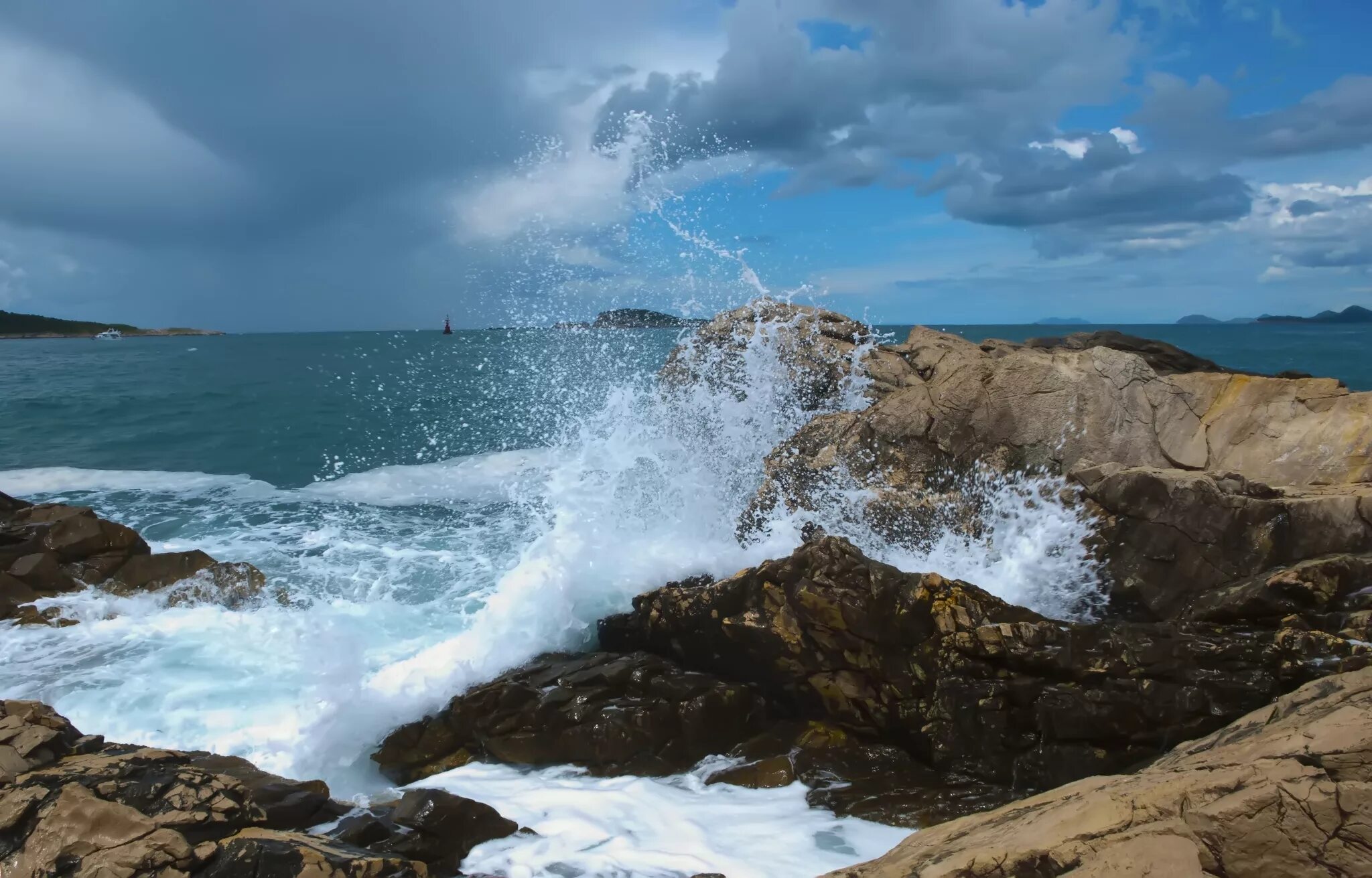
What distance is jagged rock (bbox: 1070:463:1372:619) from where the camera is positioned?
18.3 feet

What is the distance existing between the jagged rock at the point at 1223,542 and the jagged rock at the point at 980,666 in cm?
46

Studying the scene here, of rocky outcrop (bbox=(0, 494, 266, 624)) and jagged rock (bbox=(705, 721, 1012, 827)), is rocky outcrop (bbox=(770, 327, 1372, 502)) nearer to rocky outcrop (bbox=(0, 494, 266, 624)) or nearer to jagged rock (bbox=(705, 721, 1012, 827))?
jagged rock (bbox=(705, 721, 1012, 827))

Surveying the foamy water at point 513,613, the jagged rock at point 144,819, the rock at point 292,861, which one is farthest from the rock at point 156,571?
the rock at point 292,861

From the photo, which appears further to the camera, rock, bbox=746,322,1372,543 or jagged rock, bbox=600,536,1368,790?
rock, bbox=746,322,1372,543

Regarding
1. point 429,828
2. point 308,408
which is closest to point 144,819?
point 429,828

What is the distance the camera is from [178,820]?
3652 millimetres

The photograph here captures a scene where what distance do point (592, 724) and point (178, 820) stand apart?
2.80 meters

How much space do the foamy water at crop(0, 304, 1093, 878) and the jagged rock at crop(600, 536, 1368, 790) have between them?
869 millimetres

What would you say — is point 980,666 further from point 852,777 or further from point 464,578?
point 464,578

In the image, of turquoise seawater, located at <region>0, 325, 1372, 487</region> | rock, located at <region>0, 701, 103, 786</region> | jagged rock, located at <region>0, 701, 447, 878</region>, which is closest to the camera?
jagged rock, located at <region>0, 701, 447, 878</region>

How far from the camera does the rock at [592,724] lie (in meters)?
5.83

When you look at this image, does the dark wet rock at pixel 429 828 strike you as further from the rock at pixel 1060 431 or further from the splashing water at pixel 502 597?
the rock at pixel 1060 431

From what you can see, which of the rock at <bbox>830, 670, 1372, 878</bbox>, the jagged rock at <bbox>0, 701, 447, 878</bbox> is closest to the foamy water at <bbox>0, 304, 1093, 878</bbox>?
the jagged rock at <bbox>0, 701, 447, 878</bbox>

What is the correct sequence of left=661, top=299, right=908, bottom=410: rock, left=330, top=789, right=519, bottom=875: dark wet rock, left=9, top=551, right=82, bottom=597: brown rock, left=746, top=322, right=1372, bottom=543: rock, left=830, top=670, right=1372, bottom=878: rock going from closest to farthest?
left=830, top=670, right=1372, bottom=878: rock → left=330, top=789, right=519, bottom=875: dark wet rock → left=746, top=322, right=1372, bottom=543: rock → left=9, top=551, right=82, bottom=597: brown rock → left=661, top=299, right=908, bottom=410: rock
